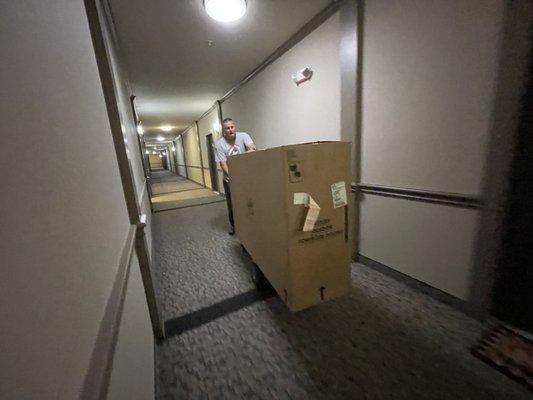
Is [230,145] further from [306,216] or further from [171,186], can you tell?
[171,186]

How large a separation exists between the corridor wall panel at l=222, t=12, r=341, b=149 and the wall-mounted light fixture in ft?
0.17

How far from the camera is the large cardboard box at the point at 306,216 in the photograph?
131cm

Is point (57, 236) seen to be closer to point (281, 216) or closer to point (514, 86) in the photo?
point (281, 216)

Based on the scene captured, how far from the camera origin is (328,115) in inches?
101

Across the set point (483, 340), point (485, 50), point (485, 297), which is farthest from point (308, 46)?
point (483, 340)

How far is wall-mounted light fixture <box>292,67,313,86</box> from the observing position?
2.69m

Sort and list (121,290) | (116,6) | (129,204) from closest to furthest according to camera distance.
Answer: (121,290)
(129,204)
(116,6)

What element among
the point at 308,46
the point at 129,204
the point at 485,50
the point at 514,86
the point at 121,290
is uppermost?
the point at 308,46

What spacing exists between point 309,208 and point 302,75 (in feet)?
6.93

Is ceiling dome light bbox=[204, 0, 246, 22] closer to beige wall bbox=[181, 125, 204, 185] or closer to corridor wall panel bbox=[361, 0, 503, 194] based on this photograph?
corridor wall panel bbox=[361, 0, 503, 194]

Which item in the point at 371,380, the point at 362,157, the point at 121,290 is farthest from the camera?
the point at 362,157

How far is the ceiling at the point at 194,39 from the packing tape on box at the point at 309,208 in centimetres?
205

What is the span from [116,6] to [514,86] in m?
3.08

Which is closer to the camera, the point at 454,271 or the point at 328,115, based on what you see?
the point at 454,271
